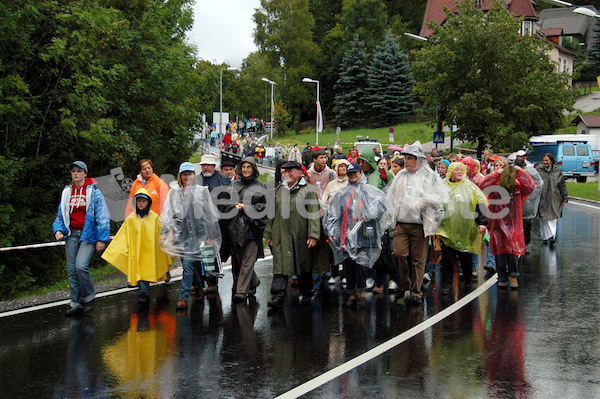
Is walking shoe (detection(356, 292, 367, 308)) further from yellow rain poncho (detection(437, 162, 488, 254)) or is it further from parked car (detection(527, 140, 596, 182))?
parked car (detection(527, 140, 596, 182))

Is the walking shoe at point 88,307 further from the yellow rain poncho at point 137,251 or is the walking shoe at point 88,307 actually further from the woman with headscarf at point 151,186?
the woman with headscarf at point 151,186

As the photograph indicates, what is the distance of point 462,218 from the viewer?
9.77 meters

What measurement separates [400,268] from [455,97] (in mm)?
31819

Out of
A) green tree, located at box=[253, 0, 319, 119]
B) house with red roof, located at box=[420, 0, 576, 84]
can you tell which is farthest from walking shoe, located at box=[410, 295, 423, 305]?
green tree, located at box=[253, 0, 319, 119]

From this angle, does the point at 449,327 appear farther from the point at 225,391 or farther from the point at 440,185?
the point at 225,391

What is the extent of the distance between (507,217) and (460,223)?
0.94 m

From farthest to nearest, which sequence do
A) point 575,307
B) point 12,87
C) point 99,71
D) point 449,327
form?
point 99,71, point 12,87, point 575,307, point 449,327

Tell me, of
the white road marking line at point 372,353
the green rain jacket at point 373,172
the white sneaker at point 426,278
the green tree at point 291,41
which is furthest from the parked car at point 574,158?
the green tree at point 291,41

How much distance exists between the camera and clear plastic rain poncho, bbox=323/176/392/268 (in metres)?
8.94

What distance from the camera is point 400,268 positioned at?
360 inches

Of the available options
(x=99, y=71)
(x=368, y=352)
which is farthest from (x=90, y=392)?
(x=99, y=71)

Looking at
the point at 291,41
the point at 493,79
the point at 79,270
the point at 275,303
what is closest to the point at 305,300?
the point at 275,303

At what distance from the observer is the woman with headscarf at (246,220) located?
9.29m

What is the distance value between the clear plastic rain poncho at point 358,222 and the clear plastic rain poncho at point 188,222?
63.0 inches
